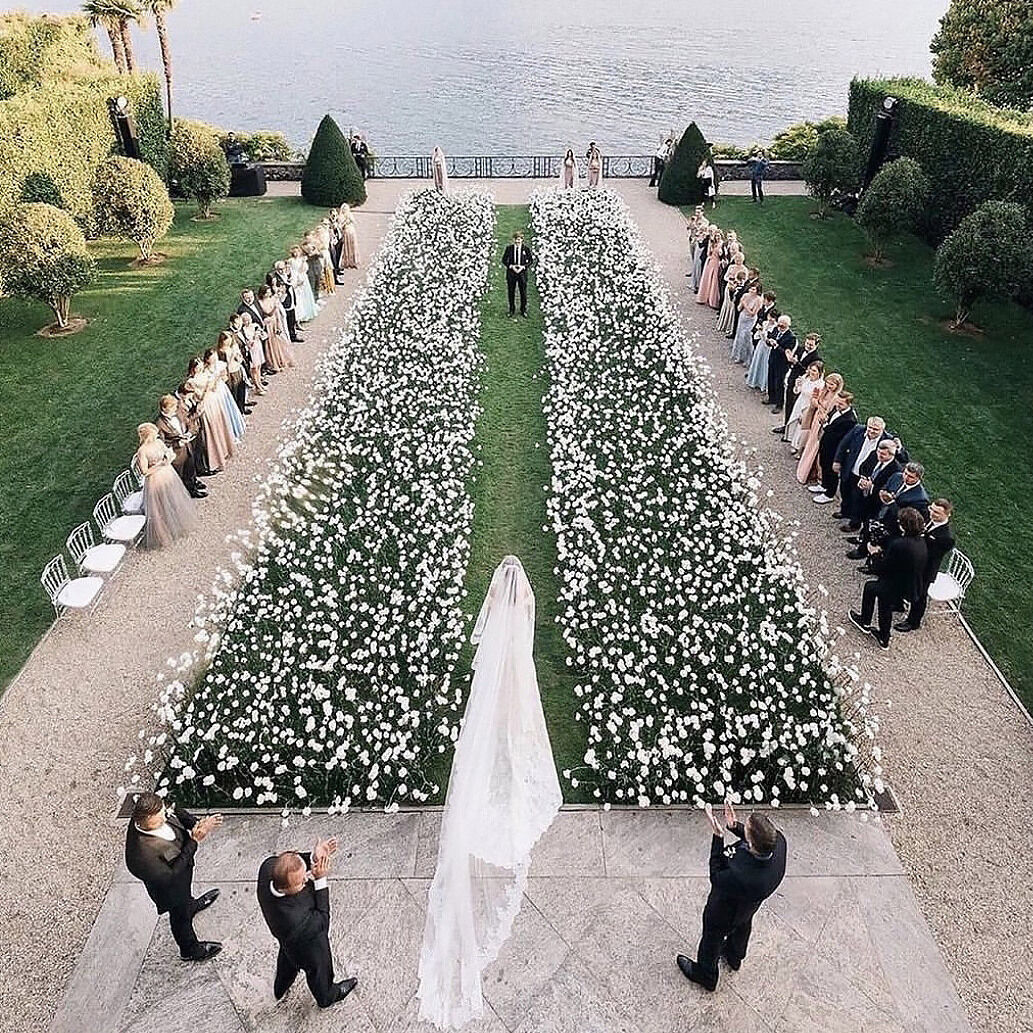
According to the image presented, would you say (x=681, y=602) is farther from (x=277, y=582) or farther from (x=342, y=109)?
(x=342, y=109)

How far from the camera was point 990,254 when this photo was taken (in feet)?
56.4

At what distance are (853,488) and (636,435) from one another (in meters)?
3.68

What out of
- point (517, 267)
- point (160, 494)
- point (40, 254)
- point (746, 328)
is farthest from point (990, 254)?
point (40, 254)

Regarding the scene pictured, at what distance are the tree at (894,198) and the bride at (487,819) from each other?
1933 cm

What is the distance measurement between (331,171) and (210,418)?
56.1ft

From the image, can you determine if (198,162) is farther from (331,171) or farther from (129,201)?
(129,201)

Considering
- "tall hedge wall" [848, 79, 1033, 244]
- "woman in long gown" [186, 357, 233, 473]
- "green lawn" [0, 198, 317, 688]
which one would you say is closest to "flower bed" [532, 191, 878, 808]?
"woman in long gown" [186, 357, 233, 473]

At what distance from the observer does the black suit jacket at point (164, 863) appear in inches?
249

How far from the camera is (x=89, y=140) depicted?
79.0 ft

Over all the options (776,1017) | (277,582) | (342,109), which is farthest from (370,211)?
(342,109)

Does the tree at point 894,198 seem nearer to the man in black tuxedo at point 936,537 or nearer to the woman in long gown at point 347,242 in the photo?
the woman in long gown at point 347,242

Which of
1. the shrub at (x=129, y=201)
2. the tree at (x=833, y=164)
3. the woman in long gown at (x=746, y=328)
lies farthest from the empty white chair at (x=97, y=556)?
the tree at (x=833, y=164)

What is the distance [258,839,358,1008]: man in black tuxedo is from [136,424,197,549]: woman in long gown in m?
6.90

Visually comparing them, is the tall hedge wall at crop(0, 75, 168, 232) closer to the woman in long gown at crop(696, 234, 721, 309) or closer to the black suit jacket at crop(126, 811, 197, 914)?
the woman in long gown at crop(696, 234, 721, 309)
